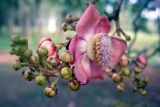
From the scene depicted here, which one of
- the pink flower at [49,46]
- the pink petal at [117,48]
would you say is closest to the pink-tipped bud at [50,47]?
the pink flower at [49,46]

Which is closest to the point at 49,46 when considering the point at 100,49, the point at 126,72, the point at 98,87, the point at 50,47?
the point at 50,47

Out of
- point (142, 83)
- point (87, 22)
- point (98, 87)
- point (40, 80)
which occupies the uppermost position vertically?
point (87, 22)

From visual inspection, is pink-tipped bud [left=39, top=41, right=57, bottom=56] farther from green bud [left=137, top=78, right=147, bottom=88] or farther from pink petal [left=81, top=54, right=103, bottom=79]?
green bud [left=137, top=78, right=147, bottom=88]

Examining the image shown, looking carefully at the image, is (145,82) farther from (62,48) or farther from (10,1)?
(10,1)

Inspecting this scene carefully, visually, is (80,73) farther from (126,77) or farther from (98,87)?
(98,87)

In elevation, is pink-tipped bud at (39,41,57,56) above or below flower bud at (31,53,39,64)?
above

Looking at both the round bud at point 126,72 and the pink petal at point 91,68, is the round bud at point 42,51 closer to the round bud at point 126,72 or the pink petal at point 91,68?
the pink petal at point 91,68

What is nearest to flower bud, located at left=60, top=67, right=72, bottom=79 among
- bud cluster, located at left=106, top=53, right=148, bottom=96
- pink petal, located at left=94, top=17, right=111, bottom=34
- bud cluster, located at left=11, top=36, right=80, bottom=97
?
bud cluster, located at left=11, top=36, right=80, bottom=97
